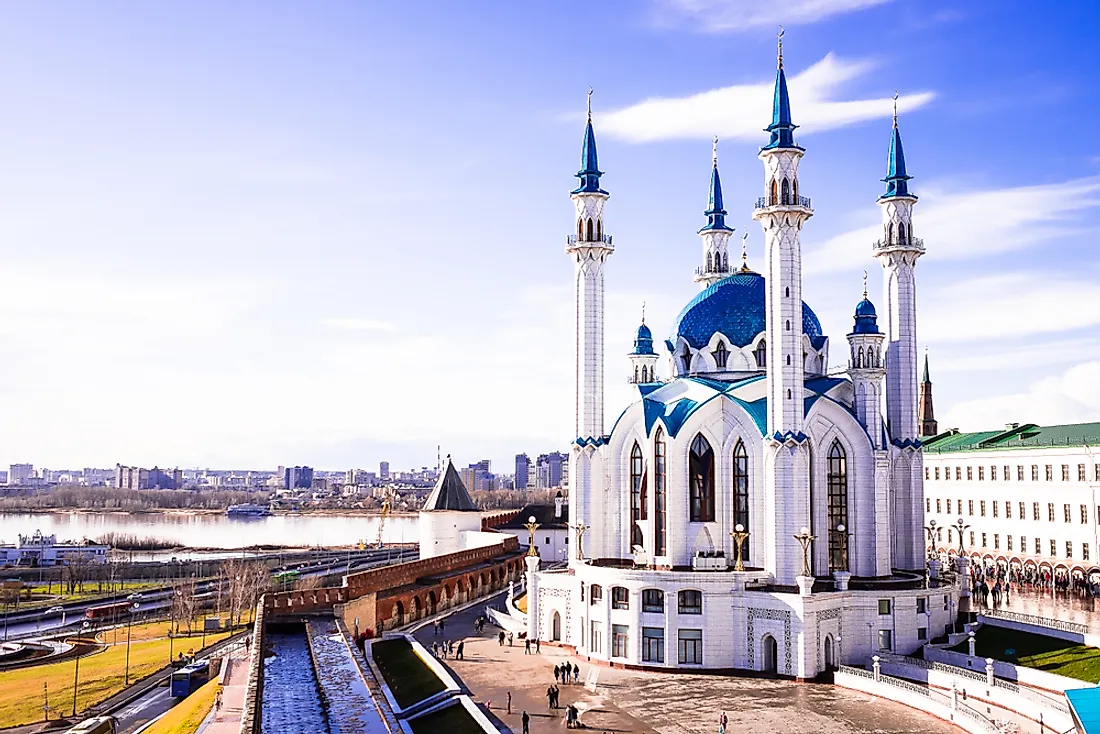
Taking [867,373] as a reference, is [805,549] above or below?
below

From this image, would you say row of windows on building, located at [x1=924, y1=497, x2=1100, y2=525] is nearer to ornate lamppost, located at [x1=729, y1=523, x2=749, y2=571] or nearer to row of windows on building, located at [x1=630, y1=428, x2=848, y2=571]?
row of windows on building, located at [x1=630, y1=428, x2=848, y2=571]

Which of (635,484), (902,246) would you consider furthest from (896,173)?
(635,484)

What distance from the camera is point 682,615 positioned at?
1468 inches

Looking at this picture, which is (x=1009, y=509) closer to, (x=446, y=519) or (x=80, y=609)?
(x=446, y=519)

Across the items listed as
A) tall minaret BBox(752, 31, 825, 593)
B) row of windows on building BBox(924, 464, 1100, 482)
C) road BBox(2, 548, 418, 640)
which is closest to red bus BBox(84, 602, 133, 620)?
road BBox(2, 548, 418, 640)

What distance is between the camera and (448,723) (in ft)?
98.4

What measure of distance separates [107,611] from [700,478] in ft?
138

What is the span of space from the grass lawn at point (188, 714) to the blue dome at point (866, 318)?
27132mm

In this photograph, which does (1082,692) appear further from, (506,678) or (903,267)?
(903,267)

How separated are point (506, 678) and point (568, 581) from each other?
6.65 metres

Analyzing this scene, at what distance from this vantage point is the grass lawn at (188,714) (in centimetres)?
3344

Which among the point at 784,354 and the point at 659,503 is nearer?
the point at 784,354

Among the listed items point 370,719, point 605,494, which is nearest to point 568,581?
point 605,494

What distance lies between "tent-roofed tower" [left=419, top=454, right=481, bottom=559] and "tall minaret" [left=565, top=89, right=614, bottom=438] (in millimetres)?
23678
